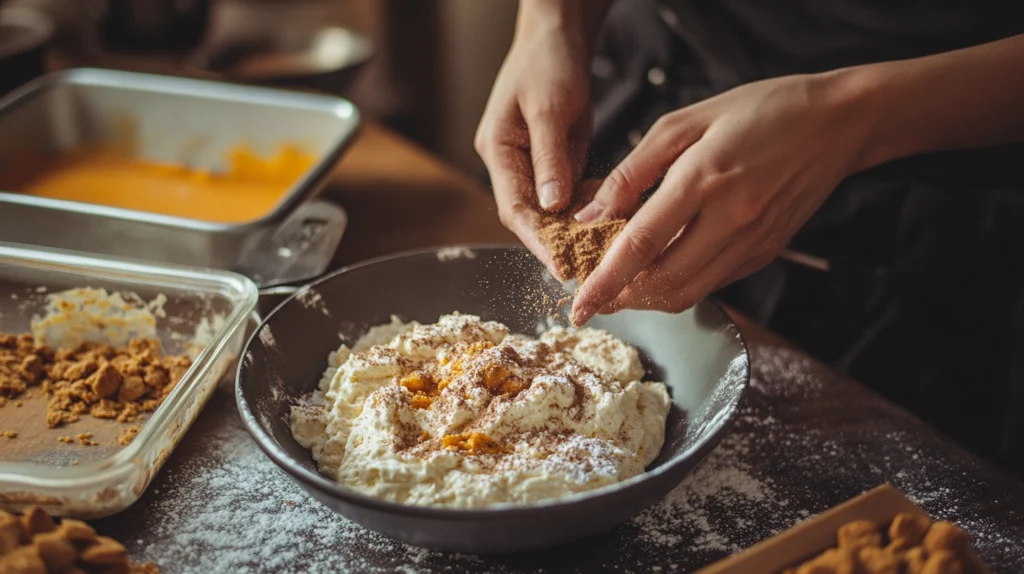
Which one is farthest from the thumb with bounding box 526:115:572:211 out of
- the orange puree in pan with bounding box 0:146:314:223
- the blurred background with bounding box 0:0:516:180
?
the blurred background with bounding box 0:0:516:180

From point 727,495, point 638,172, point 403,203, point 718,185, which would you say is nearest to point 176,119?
point 403,203

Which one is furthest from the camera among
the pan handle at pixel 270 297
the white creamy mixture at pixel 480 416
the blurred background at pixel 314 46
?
the blurred background at pixel 314 46

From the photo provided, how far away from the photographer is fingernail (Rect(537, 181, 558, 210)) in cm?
121

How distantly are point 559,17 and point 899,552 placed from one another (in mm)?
998

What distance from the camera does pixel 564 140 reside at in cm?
131

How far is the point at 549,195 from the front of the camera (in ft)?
3.98

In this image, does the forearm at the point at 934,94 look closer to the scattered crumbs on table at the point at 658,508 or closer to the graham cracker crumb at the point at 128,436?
the scattered crumbs on table at the point at 658,508

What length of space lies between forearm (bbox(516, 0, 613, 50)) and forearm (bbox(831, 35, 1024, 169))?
50 centimetres

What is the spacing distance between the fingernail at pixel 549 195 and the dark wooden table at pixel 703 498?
381 mm

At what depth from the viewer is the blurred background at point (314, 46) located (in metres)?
2.29

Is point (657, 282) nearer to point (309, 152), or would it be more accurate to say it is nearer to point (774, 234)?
point (774, 234)

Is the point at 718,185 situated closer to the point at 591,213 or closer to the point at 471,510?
the point at 591,213

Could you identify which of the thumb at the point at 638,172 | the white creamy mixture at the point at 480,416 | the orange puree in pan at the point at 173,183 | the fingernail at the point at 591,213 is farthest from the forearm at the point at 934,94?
the orange puree in pan at the point at 173,183

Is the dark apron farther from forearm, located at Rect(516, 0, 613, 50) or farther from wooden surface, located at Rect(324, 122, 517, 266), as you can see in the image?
wooden surface, located at Rect(324, 122, 517, 266)
